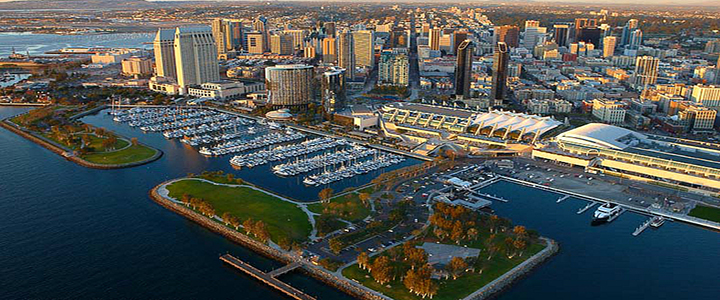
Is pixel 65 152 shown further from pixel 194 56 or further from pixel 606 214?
pixel 606 214

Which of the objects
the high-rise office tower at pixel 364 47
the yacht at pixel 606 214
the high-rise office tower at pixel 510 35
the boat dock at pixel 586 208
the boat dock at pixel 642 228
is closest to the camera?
the boat dock at pixel 642 228

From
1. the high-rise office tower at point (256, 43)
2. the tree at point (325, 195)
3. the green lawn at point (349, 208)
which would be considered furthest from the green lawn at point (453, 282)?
the high-rise office tower at point (256, 43)

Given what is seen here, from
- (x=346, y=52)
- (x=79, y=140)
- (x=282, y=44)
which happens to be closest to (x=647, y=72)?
(x=346, y=52)

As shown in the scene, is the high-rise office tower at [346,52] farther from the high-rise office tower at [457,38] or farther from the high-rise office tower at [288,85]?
the high-rise office tower at [457,38]

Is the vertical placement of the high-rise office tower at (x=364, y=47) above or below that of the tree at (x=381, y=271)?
above

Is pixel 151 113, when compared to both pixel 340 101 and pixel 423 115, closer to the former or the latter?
pixel 340 101

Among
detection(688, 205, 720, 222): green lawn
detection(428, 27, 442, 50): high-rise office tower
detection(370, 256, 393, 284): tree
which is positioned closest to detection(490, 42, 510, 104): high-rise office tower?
detection(688, 205, 720, 222): green lawn

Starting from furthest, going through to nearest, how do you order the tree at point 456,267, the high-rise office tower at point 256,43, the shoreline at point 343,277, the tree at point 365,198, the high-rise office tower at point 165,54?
the high-rise office tower at point 256,43, the high-rise office tower at point 165,54, the tree at point 365,198, the tree at point 456,267, the shoreline at point 343,277

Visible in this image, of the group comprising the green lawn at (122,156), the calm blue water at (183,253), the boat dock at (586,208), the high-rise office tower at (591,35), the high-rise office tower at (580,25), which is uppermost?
the high-rise office tower at (580,25)
